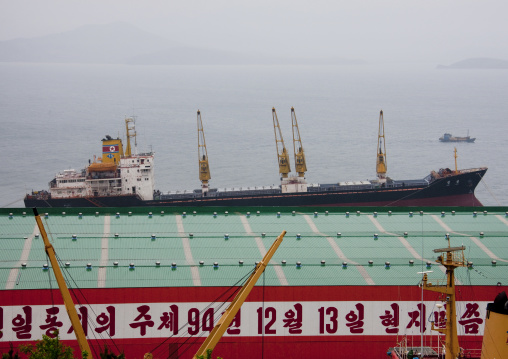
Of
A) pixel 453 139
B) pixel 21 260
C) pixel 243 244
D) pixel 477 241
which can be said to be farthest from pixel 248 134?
pixel 21 260

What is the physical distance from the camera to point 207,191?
6353 centimetres

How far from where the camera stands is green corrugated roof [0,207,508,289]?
26297 millimetres

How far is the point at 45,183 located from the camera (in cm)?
8206

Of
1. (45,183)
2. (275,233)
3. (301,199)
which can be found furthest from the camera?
(45,183)

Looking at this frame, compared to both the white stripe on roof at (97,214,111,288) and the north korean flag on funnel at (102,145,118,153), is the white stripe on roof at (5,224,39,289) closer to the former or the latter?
the white stripe on roof at (97,214,111,288)

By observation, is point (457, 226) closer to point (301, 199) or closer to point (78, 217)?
point (78, 217)

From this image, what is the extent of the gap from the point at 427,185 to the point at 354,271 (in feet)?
130

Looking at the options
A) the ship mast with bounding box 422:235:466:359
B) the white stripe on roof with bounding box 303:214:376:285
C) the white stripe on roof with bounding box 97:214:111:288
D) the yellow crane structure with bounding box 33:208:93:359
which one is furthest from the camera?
the white stripe on roof with bounding box 303:214:376:285

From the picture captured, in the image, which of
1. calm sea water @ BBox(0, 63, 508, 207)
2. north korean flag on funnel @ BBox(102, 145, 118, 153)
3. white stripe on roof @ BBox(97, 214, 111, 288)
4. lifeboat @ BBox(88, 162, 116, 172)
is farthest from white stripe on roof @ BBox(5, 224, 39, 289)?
calm sea water @ BBox(0, 63, 508, 207)

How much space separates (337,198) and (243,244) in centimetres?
3445

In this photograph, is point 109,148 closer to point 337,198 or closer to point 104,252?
point 337,198

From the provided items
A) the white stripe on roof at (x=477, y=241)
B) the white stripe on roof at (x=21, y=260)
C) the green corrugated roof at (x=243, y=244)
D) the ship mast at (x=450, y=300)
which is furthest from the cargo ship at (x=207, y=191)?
the ship mast at (x=450, y=300)

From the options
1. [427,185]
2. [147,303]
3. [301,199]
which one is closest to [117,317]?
[147,303]

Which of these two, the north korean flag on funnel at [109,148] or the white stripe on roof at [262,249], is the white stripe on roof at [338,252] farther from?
the north korean flag on funnel at [109,148]
